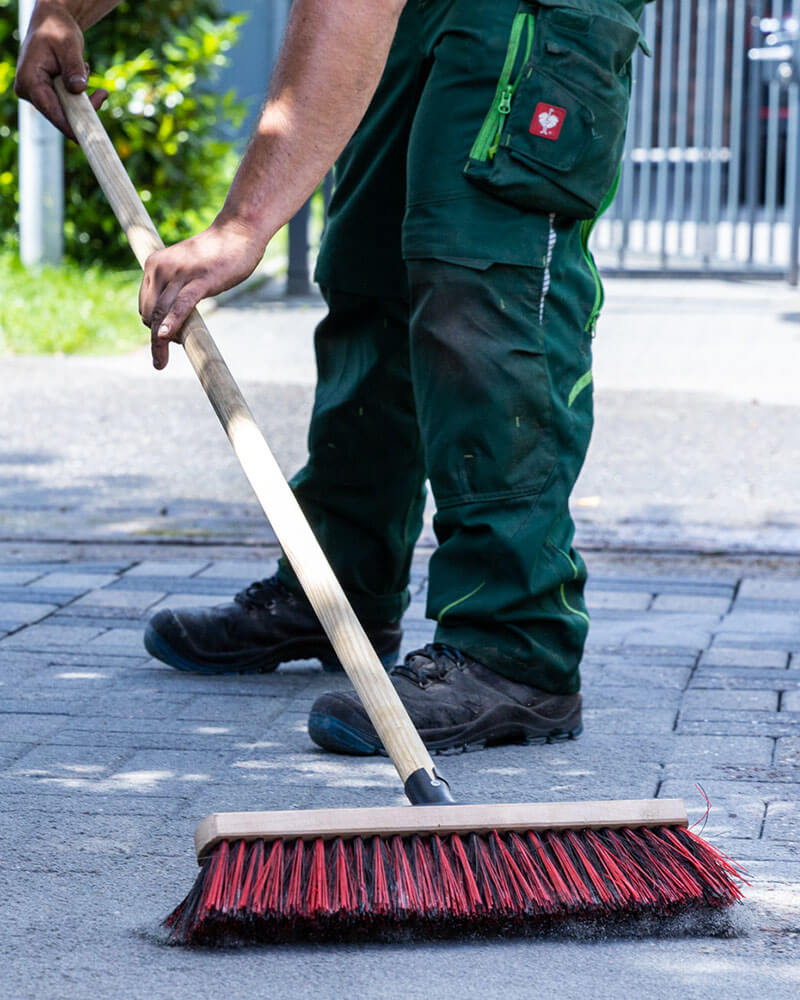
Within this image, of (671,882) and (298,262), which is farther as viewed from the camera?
(298,262)

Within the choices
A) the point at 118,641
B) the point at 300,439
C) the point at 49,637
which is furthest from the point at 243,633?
the point at 300,439

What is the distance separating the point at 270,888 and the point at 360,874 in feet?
0.34

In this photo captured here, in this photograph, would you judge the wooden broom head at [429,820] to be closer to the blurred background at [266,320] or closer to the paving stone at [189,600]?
the paving stone at [189,600]

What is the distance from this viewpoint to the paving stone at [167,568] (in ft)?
13.1

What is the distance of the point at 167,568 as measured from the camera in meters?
4.06

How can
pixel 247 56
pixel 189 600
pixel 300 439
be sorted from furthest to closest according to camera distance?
1. pixel 247 56
2. pixel 300 439
3. pixel 189 600

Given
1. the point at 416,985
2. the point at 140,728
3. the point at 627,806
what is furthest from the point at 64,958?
the point at 140,728

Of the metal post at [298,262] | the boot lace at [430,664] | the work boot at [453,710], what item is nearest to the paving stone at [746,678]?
the work boot at [453,710]

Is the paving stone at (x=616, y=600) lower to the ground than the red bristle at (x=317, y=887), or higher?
lower

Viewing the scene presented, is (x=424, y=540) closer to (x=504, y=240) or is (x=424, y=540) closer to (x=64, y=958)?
(x=504, y=240)

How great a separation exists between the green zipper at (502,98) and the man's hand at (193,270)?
464mm

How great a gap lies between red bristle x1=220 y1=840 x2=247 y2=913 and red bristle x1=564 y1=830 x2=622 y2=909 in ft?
1.28

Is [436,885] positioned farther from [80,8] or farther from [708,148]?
[708,148]

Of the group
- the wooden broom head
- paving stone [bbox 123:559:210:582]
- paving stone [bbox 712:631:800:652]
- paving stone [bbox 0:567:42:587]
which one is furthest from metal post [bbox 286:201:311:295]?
the wooden broom head
